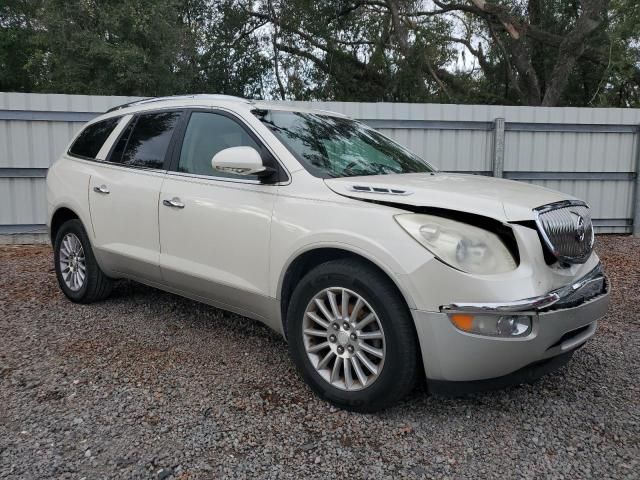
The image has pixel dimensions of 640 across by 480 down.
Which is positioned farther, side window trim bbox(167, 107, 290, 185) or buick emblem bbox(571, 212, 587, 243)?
side window trim bbox(167, 107, 290, 185)

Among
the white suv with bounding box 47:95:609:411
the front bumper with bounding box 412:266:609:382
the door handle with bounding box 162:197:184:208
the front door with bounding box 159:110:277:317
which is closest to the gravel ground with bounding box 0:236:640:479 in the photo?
the white suv with bounding box 47:95:609:411

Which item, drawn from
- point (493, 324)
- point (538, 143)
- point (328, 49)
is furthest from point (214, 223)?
point (328, 49)

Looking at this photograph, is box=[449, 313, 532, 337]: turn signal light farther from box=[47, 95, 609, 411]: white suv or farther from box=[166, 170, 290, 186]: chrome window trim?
box=[166, 170, 290, 186]: chrome window trim

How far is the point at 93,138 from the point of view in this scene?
4.96 meters

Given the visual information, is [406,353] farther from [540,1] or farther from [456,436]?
[540,1]

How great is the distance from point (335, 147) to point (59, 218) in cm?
291

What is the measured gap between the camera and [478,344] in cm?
262

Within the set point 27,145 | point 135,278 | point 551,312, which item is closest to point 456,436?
point 551,312

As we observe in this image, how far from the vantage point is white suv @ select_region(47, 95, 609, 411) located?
265cm

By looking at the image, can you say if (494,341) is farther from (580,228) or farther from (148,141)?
(148,141)

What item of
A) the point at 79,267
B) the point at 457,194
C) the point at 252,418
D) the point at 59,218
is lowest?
the point at 252,418

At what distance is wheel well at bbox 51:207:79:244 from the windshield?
7.56ft

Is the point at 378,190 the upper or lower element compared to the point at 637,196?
upper

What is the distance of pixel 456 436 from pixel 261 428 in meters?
1.00
